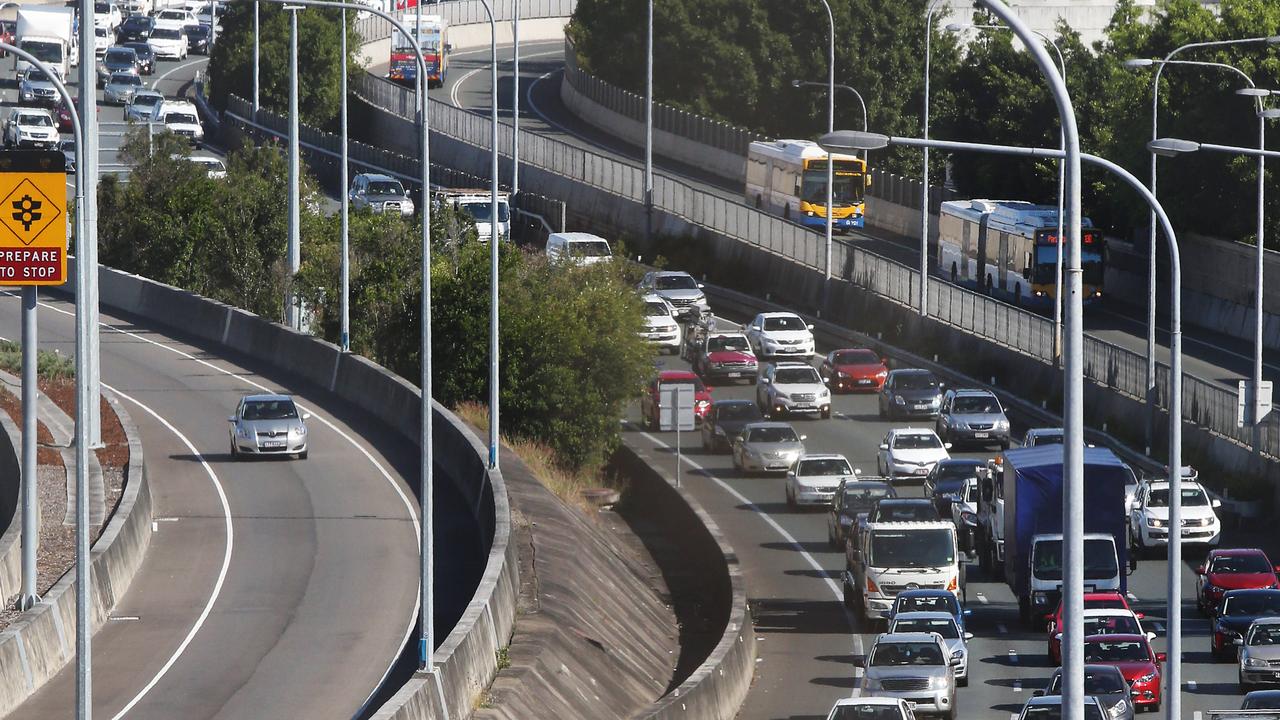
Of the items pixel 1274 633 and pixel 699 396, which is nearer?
pixel 1274 633

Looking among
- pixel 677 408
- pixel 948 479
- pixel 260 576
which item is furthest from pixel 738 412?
pixel 260 576

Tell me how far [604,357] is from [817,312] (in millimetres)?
17179

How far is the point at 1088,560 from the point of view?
3781 cm

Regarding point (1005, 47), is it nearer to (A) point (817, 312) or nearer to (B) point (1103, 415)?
(A) point (817, 312)

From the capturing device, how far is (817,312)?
68.3m

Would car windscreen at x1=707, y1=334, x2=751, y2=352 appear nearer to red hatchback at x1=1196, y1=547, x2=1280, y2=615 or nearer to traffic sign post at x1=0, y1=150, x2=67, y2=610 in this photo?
Result: red hatchback at x1=1196, y1=547, x2=1280, y2=615

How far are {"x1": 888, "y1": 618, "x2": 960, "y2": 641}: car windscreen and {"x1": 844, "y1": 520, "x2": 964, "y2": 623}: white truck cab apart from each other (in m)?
3.44

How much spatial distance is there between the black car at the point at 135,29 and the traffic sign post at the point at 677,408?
80.7m

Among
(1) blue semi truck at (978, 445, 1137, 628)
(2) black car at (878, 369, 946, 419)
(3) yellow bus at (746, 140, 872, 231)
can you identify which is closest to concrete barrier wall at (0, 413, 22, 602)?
(1) blue semi truck at (978, 445, 1137, 628)

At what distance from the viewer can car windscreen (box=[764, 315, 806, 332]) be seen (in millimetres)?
62438

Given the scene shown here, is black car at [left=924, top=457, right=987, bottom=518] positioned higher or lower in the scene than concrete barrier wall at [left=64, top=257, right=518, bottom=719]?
lower

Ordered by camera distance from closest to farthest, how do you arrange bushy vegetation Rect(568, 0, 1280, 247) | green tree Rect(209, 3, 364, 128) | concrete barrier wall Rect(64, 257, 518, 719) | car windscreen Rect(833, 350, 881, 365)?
concrete barrier wall Rect(64, 257, 518, 719), car windscreen Rect(833, 350, 881, 365), bushy vegetation Rect(568, 0, 1280, 247), green tree Rect(209, 3, 364, 128)

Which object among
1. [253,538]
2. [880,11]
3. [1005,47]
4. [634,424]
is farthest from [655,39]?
[253,538]

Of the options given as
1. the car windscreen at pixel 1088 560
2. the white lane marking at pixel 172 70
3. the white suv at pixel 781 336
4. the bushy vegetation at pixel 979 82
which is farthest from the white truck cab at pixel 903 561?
the white lane marking at pixel 172 70
